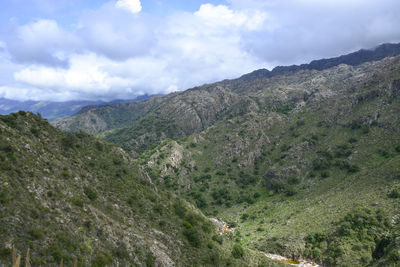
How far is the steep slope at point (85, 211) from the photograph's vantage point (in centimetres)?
2333

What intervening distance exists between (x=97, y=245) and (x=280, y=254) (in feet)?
186

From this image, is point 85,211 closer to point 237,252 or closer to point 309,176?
point 237,252

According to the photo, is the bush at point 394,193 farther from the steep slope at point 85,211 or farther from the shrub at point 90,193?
the shrub at point 90,193

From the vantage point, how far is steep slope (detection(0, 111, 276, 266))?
2333cm

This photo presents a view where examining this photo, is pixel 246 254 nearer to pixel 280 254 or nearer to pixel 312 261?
pixel 280 254

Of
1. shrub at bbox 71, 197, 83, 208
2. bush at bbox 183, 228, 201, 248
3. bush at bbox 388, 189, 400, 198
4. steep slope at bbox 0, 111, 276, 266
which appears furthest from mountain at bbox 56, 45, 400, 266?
shrub at bbox 71, 197, 83, 208

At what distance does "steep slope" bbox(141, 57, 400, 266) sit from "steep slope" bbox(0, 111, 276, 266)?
25.8m

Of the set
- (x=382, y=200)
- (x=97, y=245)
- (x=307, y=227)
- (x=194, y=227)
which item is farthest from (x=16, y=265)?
(x=382, y=200)

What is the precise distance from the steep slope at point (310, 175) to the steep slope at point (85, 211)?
25.8m

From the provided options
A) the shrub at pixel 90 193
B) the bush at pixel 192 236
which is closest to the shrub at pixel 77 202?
the shrub at pixel 90 193

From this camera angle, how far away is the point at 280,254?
65.6 m

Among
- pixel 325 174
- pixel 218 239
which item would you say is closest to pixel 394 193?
pixel 325 174

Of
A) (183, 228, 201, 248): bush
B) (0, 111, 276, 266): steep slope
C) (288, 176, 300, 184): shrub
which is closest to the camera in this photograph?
(0, 111, 276, 266): steep slope

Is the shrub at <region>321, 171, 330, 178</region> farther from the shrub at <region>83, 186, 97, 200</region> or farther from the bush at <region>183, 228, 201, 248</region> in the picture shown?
the shrub at <region>83, 186, 97, 200</region>
